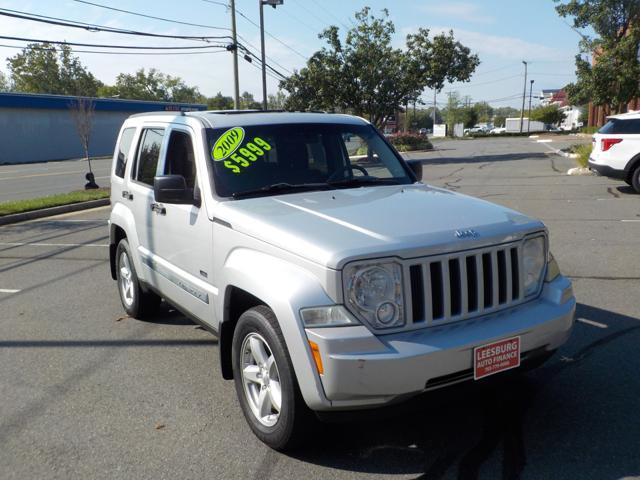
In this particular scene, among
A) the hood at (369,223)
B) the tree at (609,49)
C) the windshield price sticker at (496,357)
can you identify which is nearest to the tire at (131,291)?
the hood at (369,223)

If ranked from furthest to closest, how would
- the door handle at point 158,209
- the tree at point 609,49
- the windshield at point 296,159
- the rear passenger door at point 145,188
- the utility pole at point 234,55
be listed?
the utility pole at point 234,55 → the tree at point 609,49 → the rear passenger door at point 145,188 → the door handle at point 158,209 → the windshield at point 296,159

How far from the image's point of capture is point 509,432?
346 cm

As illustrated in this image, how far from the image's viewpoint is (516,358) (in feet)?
10.4

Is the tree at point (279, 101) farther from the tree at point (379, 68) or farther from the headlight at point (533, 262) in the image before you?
the headlight at point (533, 262)

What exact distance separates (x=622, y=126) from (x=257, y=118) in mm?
11615

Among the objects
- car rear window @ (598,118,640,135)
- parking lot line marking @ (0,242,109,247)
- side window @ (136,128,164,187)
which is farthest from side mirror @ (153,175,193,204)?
car rear window @ (598,118,640,135)

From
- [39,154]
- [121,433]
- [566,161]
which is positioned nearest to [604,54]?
[566,161]

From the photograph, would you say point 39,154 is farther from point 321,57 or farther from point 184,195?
point 184,195

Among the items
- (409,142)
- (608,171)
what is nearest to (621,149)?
(608,171)

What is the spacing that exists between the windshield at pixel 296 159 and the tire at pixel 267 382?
1.10 metres

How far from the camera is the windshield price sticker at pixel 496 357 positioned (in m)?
3.02

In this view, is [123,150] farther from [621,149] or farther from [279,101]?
[279,101]

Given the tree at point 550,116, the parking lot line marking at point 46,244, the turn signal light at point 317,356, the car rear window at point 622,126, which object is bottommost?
the parking lot line marking at point 46,244

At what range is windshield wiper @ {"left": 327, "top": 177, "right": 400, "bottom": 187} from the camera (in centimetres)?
445
